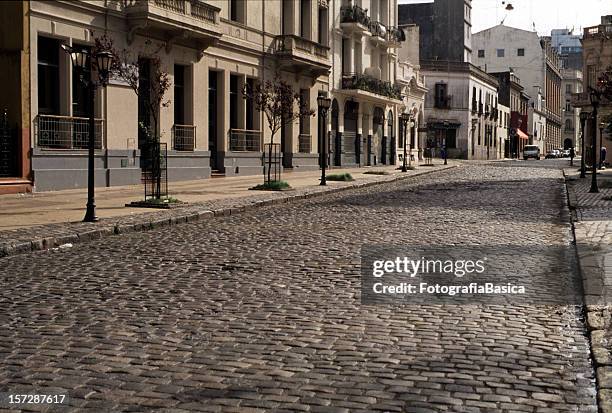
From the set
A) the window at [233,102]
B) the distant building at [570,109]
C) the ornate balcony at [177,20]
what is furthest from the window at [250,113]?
the distant building at [570,109]

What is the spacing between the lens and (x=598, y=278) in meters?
7.80

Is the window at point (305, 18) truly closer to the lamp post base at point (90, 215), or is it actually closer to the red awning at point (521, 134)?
the lamp post base at point (90, 215)

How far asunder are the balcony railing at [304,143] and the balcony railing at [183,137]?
31.5 feet

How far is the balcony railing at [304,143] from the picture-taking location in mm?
35625

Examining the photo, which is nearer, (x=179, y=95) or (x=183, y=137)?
(x=183, y=137)

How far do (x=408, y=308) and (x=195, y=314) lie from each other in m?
1.82

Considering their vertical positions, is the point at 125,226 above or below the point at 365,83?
below

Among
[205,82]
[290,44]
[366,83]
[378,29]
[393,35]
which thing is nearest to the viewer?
[205,82]

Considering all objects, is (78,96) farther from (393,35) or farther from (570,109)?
(570,109)

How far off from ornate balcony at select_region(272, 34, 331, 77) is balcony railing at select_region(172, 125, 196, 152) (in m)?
7.83

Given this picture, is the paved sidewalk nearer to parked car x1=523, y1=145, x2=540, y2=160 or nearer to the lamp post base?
the lamp post base

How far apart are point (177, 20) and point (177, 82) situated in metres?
2.89

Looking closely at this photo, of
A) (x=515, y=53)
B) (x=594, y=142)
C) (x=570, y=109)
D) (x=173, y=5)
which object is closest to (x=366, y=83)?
(x=173, y=5)

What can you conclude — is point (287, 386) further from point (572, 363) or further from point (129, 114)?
point (129, 114)
